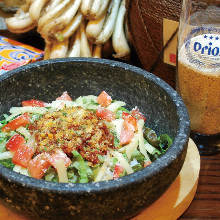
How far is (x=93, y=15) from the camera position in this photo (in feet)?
5.31

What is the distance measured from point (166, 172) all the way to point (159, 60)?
0.81 meters

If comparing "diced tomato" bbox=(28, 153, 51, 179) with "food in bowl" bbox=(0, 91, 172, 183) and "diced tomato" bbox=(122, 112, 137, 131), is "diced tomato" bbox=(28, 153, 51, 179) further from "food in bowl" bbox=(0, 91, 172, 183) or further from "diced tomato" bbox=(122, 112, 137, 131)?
"diced tomato" bbox=(122, 112, 137, 131)

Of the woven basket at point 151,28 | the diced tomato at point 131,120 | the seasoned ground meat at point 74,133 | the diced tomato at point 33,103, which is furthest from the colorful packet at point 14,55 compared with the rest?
the diced tomato at point 131,120

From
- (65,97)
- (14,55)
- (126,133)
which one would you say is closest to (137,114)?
(126,133)

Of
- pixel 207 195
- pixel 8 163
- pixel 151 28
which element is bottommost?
pixel 207 195

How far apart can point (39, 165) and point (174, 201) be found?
0.41 metres

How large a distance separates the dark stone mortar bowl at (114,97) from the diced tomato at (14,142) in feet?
0.72

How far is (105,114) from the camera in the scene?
4.02 ft

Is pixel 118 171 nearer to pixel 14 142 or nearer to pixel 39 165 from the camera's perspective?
pixel 39 165

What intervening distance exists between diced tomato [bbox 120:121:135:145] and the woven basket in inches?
20.1

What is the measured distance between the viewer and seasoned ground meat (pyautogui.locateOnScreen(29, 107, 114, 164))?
1.02 meters

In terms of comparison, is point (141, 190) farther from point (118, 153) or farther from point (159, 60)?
point (159, 60)

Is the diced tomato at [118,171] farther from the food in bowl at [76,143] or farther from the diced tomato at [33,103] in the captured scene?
the diced tomato at [33,103]

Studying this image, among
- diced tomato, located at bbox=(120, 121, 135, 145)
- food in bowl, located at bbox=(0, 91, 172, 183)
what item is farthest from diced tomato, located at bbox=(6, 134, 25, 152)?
diced tomato, located at bbox=(120, 121, 135, 145)
